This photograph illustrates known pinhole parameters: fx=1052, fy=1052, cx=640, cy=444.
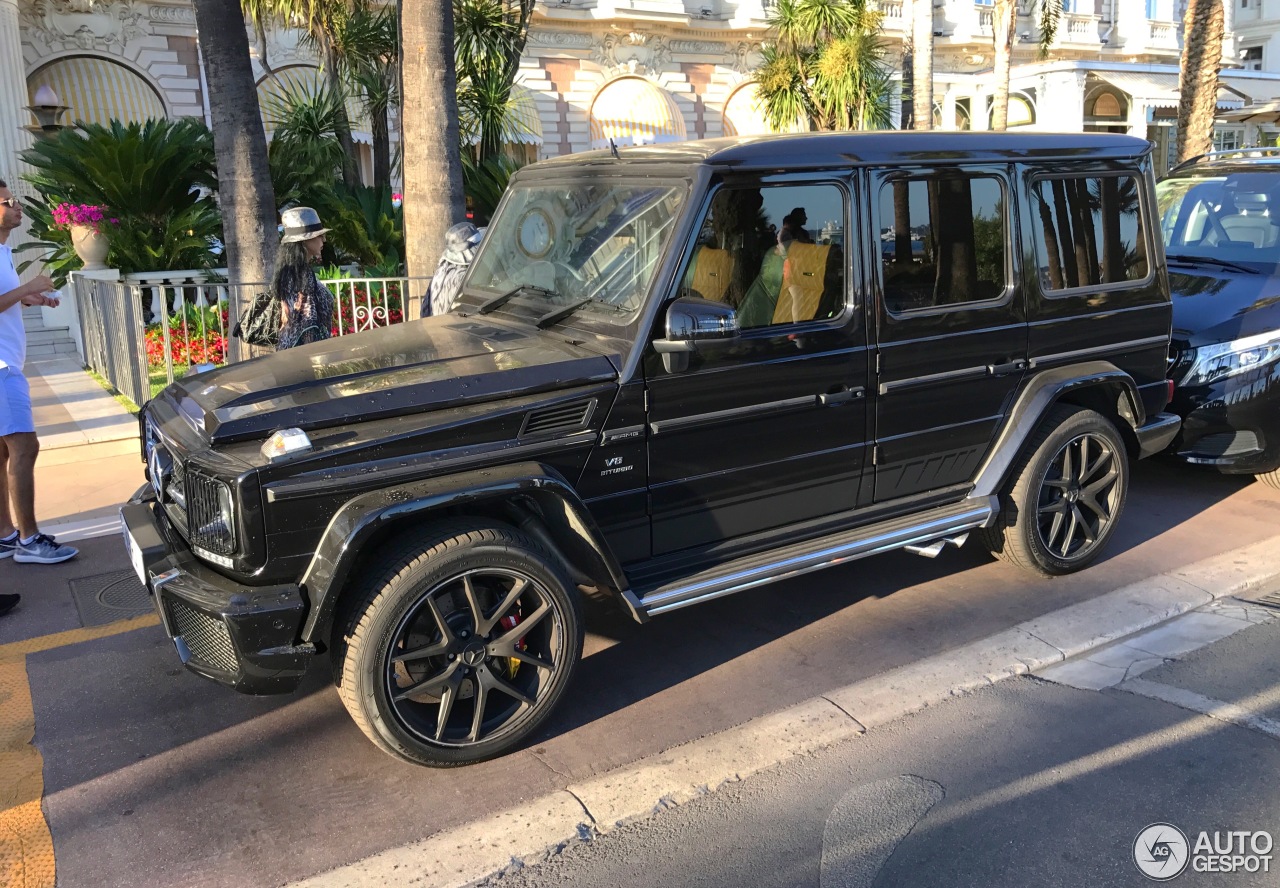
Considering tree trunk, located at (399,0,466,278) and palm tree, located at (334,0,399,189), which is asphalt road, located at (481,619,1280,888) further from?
palm tree, located at (334,0,399,189)

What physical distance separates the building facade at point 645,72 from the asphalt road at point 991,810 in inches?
742

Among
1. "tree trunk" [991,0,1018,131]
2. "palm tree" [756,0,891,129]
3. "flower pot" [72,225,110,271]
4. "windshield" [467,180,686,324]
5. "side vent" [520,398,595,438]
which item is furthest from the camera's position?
"palm tree" [756,0,891,129]

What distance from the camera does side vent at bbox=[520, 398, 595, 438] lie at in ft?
11.9

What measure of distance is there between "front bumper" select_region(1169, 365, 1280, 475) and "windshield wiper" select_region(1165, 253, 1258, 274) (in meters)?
0.90

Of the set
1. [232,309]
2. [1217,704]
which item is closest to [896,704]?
[1217,704]

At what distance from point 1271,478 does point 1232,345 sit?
3.41 ft

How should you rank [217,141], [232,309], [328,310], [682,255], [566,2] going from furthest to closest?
1. [566,2]
2. [217,141]
3. [232,309]
4. [328,310]
5. [682,255]

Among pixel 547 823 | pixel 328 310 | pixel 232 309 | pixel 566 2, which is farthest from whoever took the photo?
pixel 566 2

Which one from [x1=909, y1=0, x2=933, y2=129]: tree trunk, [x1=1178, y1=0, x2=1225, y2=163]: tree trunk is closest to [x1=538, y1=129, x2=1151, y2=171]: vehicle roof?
[x1=1178, y1=0, x2=1225, y2=163]: tree trunk

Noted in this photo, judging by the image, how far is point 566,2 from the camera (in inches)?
1138

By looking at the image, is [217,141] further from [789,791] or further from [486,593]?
[789,791]

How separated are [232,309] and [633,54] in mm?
24362

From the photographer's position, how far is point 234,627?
320cm

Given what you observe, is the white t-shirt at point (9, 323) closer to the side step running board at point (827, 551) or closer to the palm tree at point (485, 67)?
the side step running board at point (827, 551)
